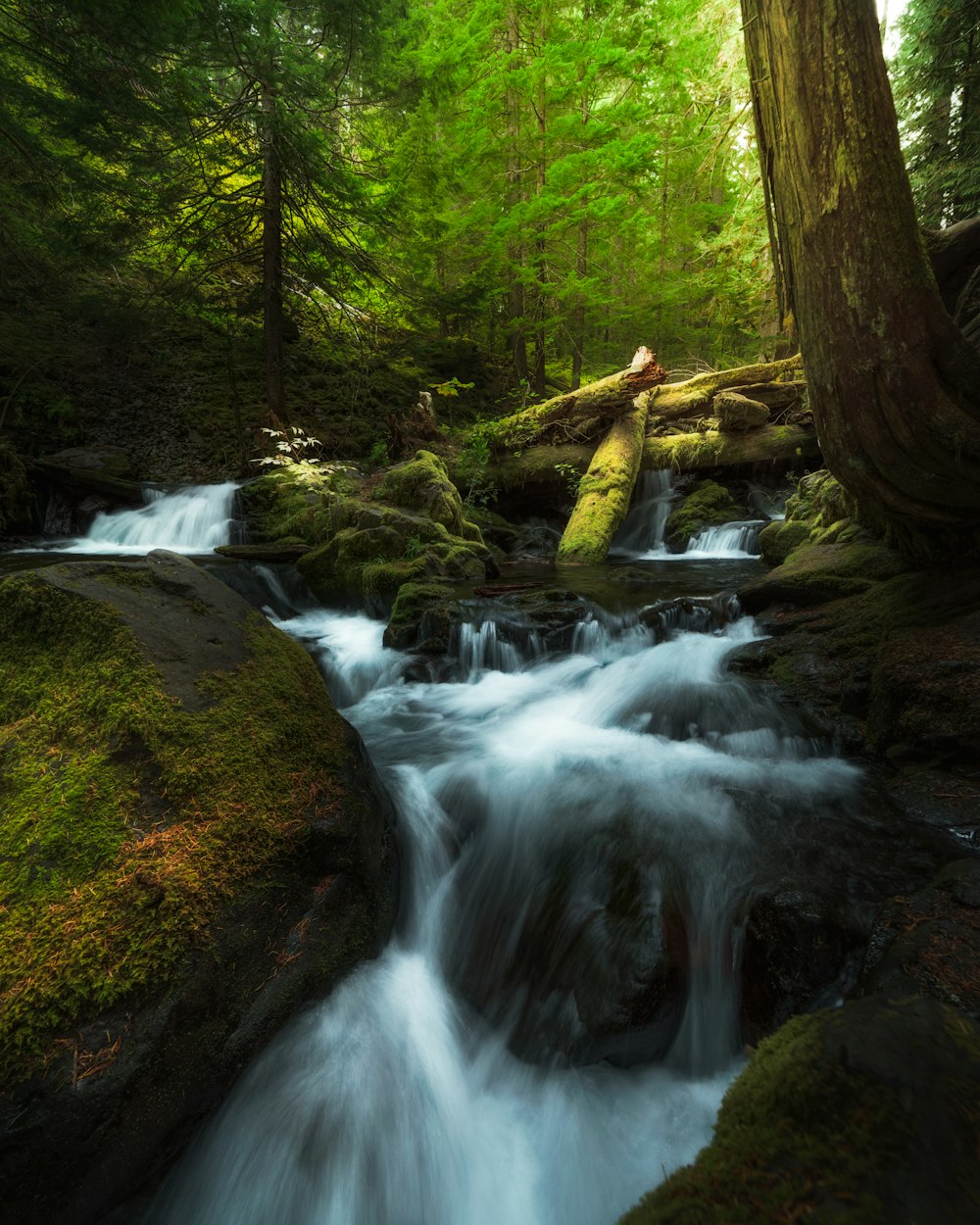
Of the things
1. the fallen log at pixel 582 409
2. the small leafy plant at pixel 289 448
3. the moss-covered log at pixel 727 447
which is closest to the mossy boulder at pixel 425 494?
the small leafy plant at pixel 289 448

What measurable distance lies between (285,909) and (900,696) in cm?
356

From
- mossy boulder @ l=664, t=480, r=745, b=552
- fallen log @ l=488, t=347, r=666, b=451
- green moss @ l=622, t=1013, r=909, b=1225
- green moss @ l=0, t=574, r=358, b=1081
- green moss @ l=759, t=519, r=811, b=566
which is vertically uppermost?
fallen log @ l=488, t=347, r=666, b=451

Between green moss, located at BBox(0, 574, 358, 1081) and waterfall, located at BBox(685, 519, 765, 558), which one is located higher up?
waterfall, located at BBox(685, 519, 765, 558)

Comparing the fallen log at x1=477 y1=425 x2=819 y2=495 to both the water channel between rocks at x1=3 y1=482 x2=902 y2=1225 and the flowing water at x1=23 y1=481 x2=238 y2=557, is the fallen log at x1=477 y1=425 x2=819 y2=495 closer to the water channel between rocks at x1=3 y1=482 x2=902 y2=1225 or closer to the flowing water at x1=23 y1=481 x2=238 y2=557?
the flowing water at x1=23 y1=481 x2=238 y2=557

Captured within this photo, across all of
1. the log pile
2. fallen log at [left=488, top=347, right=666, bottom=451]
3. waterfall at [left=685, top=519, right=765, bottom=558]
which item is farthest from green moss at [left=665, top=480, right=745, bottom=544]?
fallen log at [left=488, top=347, right=666, bottom=451]

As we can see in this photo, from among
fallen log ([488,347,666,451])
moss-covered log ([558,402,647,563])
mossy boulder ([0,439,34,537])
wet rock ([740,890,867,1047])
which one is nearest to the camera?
wet rock ([740,890,867,1047])

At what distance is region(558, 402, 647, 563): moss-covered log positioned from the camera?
9.45m

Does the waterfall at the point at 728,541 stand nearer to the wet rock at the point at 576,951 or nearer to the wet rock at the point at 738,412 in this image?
the wet rock at the point at 738,412

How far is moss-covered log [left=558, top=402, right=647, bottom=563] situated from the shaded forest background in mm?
3348

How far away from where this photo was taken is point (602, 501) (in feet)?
31.8

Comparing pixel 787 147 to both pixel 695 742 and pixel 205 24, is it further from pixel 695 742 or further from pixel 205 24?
pixel 205 24

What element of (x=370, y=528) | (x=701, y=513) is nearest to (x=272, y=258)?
(x=370, y=528)

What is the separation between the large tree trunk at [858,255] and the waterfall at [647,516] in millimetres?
7319

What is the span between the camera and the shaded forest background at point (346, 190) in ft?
26.4
